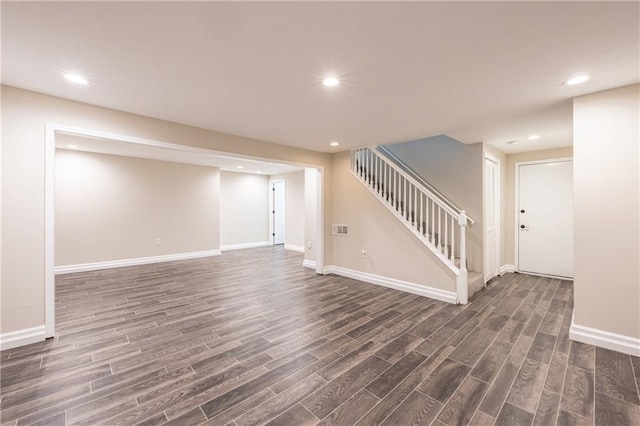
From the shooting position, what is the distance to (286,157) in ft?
15.8

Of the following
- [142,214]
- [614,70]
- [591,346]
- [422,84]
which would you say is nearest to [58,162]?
[142,214]

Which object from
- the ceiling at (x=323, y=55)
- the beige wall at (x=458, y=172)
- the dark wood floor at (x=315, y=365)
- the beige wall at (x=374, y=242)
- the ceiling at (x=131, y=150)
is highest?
the ceiling at (x=131, y=150)

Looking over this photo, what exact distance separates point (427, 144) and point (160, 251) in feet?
21.6

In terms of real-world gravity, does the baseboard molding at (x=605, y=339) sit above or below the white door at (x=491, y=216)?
below

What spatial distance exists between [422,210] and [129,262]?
6425mm

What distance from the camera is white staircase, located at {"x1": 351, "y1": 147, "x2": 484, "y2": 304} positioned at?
12.8 ft

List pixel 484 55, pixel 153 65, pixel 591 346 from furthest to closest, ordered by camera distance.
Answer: pixel 591 346
pixel 153 65
pixel 484 55

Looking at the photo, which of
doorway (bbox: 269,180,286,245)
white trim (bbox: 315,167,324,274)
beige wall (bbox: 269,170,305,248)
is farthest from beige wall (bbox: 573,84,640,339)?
doorway (bbox: 269,180,286,245)

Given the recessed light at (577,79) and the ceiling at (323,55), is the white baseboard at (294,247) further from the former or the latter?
the recessed light at (577,79)

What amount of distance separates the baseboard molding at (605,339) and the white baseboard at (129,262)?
733cm

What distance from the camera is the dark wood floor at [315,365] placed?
1767 millimetres

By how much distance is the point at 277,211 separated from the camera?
9.70 m

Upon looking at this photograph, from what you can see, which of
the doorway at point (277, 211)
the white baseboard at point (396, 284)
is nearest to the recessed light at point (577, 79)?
the white baseboard at point (396, 284)

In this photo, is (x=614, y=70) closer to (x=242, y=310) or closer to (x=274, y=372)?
(x=274, y=372)
